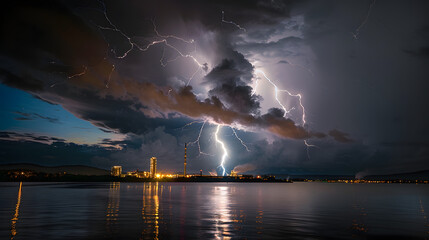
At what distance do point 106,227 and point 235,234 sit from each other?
9279 mm

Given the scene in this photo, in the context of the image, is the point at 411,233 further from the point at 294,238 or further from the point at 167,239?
the point at 167,239

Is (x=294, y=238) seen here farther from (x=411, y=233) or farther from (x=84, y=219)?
(x=84, y=219)

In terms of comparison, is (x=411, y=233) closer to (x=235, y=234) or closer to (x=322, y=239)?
(x=322, y=239)

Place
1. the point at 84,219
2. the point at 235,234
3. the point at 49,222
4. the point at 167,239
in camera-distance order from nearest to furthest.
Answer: the point at 167,239 < the point at 235,234 < the point at 49,222 < the point at 84,219

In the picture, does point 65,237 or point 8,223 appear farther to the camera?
point 8,223

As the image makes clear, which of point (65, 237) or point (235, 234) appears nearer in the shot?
point (65, 237)

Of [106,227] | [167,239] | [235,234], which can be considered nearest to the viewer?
[167,239]

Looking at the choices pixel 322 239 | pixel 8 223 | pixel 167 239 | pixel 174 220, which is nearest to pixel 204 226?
pixel 174 220

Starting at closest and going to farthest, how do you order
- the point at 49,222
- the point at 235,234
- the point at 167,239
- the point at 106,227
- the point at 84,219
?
the point at 167,239, the point at 235,234, the point at 106,227, the point at 49,222, the point at 84,219

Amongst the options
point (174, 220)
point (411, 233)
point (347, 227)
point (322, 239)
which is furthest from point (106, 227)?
point (411, 233)

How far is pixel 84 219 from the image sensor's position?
93.8ft

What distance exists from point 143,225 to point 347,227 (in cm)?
1574

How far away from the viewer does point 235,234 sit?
21.8 metres

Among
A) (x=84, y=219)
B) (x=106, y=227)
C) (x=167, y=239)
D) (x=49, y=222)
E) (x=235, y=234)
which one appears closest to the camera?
(x=167, y=239)
